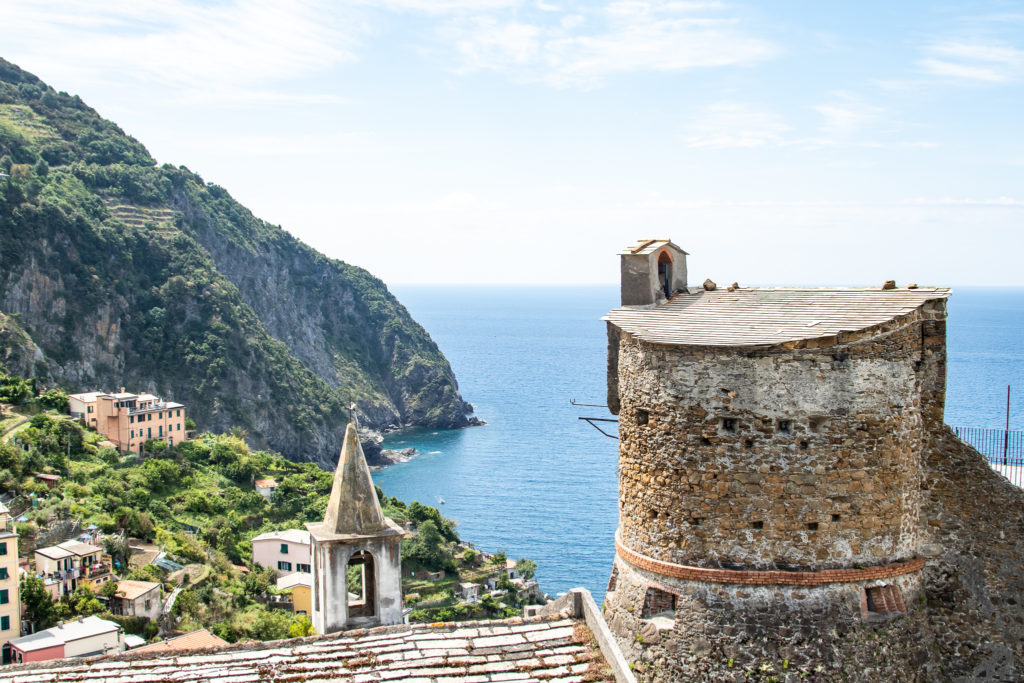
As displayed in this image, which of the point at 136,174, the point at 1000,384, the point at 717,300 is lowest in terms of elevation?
the point at 1000,384

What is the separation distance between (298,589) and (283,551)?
30.6 ft

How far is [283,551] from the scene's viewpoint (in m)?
73.2

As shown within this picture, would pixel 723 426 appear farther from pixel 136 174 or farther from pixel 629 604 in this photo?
pixel 136 174

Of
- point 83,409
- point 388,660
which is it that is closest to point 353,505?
point 388,660

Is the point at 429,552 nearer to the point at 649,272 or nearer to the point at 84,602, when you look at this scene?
the point at 84,602

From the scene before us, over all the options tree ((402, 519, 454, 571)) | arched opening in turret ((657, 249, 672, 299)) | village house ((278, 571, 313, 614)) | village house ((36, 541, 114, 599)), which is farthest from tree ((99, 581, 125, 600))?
arched opening in turret ((657, 249, 672, 299))

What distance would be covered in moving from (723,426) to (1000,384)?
132 m

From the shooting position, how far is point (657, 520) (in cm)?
1154

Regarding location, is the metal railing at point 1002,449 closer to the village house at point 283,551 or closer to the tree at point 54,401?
the village house at point 283,551

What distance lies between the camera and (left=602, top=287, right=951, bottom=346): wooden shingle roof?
11065 mm

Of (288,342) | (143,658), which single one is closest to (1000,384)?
(288,342)

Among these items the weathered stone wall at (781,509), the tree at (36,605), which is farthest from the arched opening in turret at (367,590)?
the tree at (36,605)

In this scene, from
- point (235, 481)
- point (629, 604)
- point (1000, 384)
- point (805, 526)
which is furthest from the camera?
point (1000, 384)

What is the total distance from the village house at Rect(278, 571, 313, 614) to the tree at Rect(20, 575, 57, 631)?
50.8 feet
